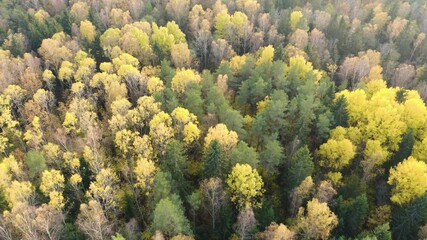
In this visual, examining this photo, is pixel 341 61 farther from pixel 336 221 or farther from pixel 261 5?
pixel 336 221

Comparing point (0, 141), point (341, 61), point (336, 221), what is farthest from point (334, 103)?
point (0, 141)

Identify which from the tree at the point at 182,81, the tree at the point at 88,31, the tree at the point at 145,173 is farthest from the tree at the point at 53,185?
the tree at the point at 88,31

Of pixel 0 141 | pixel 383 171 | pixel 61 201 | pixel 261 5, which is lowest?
pixel 383 171

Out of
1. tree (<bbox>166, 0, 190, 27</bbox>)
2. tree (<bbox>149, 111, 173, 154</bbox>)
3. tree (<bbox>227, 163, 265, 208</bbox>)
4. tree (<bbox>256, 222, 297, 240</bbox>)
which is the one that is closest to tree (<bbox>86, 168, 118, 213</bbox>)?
tree (<bbox>149, 111, 173, 154</bbox>)

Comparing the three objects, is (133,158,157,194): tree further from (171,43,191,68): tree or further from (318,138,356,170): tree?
(171,43,191,68): tree

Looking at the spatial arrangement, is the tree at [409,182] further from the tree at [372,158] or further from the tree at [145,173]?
the tree at [145,173]
